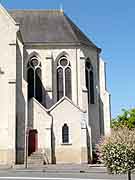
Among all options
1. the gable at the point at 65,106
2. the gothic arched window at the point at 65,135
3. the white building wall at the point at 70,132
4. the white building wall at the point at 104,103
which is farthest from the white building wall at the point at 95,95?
the gothic arched window at the point at 65,135

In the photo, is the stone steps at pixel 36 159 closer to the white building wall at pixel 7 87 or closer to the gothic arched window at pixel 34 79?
the white building wall at pixel 7 87

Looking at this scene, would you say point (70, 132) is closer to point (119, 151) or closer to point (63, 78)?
point (63, 78)

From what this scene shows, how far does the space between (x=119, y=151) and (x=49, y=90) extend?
912 inches

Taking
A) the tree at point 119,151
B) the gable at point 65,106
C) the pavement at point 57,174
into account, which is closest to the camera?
the tree at point 119,151

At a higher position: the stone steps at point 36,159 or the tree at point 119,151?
the tree at point 119,151

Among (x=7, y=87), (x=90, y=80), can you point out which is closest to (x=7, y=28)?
(x=7, y=87)

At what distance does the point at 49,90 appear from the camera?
35281 mm

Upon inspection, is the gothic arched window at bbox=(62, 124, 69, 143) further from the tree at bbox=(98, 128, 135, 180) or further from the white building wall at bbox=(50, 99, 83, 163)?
the tree at bbox=(98, 128, 135, 180)

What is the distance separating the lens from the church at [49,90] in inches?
1260

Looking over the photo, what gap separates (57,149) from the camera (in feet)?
107

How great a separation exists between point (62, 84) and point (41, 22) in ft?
25.8

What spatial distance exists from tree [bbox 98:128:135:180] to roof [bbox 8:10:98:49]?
958 inches

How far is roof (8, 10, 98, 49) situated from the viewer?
3703 cm

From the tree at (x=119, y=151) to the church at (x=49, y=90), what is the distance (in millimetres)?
18973
